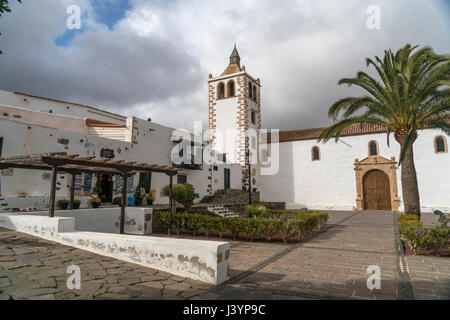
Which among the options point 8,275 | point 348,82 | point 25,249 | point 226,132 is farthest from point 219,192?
point 8,275

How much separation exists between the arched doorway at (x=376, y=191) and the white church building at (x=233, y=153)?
0.07 metres

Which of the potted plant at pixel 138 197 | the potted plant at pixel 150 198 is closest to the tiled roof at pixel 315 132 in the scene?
the potted plant at pixel 150 198

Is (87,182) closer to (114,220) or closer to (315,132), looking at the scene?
(114,220)

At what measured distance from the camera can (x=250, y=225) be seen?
9.38 metres

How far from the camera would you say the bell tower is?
2367 cm

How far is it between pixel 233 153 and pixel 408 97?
1520cm

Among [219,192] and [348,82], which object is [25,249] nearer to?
[348,82]

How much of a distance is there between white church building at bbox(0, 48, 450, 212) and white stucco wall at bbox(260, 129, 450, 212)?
68 mm

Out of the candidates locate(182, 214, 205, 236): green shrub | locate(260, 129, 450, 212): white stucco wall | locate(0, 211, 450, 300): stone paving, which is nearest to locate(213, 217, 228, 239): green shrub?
locate(182, 214, 205, 236): green shrub

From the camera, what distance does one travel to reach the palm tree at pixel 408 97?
9.62 metres

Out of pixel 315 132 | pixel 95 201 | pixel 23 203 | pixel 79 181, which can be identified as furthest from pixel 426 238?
pixel 315 132

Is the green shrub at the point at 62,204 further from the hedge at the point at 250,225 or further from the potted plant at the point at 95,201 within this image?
the hedge at the point at 250,225
